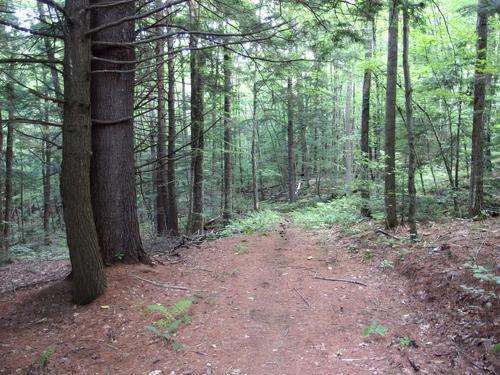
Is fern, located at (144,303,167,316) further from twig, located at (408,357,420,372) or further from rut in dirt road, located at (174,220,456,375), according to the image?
twig, located at (408,357,420,372)

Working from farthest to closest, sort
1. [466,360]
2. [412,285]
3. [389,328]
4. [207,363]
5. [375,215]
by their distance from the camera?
[375,215] → [412,285] → [389,328] → [207,363] → [466,360]

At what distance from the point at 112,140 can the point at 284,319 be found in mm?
4014

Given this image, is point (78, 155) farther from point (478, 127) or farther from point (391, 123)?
point (478, 127)

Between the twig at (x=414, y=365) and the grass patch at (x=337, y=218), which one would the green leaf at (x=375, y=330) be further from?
the grass patch at (x=337, y=218)

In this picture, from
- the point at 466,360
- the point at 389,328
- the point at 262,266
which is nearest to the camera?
the point at 466,360

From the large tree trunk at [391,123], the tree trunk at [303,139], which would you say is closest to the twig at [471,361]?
the large tree trunk at [391,123]

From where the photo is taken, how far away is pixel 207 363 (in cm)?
393

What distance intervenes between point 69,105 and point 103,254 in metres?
2.48

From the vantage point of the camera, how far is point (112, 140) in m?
5.84

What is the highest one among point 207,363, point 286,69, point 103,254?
point 286,69

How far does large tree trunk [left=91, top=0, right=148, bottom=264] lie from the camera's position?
18.9 feet

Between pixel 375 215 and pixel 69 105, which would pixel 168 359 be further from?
pixel 375 215

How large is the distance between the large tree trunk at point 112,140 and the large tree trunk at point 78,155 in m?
0.63

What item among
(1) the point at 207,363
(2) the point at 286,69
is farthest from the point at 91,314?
(2) the point at 286,69
